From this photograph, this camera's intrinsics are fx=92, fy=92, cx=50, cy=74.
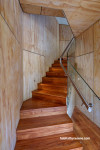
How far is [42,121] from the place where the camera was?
1963 mm

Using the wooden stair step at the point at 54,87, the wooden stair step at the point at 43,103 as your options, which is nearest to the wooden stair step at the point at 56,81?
the wooden stair step at the point at 54,87

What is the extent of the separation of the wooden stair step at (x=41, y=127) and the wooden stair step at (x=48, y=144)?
91 mm

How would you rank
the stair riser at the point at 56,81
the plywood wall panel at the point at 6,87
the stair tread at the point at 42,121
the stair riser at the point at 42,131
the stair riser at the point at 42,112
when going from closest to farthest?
the plywood wall panel at the point at 6,87 → the stair riser at the point at 42,131 → the stair tread at the point at 42,121 → the stair riser at the point at 42,112 → the stair riser at the point at 56,81

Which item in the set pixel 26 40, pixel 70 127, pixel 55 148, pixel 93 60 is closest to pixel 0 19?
pixel 26 40

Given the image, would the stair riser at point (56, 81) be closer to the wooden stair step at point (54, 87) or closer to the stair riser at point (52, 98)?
the wooden stair step at point (54, 87)

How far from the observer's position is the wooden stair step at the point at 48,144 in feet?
4.92

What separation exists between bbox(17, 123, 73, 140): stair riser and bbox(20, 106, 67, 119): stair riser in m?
0.39

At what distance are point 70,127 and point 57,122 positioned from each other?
0.29 meters

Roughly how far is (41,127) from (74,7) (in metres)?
2.65

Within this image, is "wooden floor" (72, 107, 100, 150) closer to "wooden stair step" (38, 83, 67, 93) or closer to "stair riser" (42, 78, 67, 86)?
"wooden stair step" (38, 83, 67, 93)

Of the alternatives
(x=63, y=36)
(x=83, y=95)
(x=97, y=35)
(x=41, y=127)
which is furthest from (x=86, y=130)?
(x=63, y=36)

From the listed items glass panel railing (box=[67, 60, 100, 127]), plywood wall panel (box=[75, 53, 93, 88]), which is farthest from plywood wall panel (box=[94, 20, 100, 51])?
glass panel railing (box=[67, 60, 100, 127])

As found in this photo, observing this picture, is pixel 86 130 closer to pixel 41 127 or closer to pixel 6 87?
pixel 41 127

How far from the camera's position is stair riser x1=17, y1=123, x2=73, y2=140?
5.55ft
